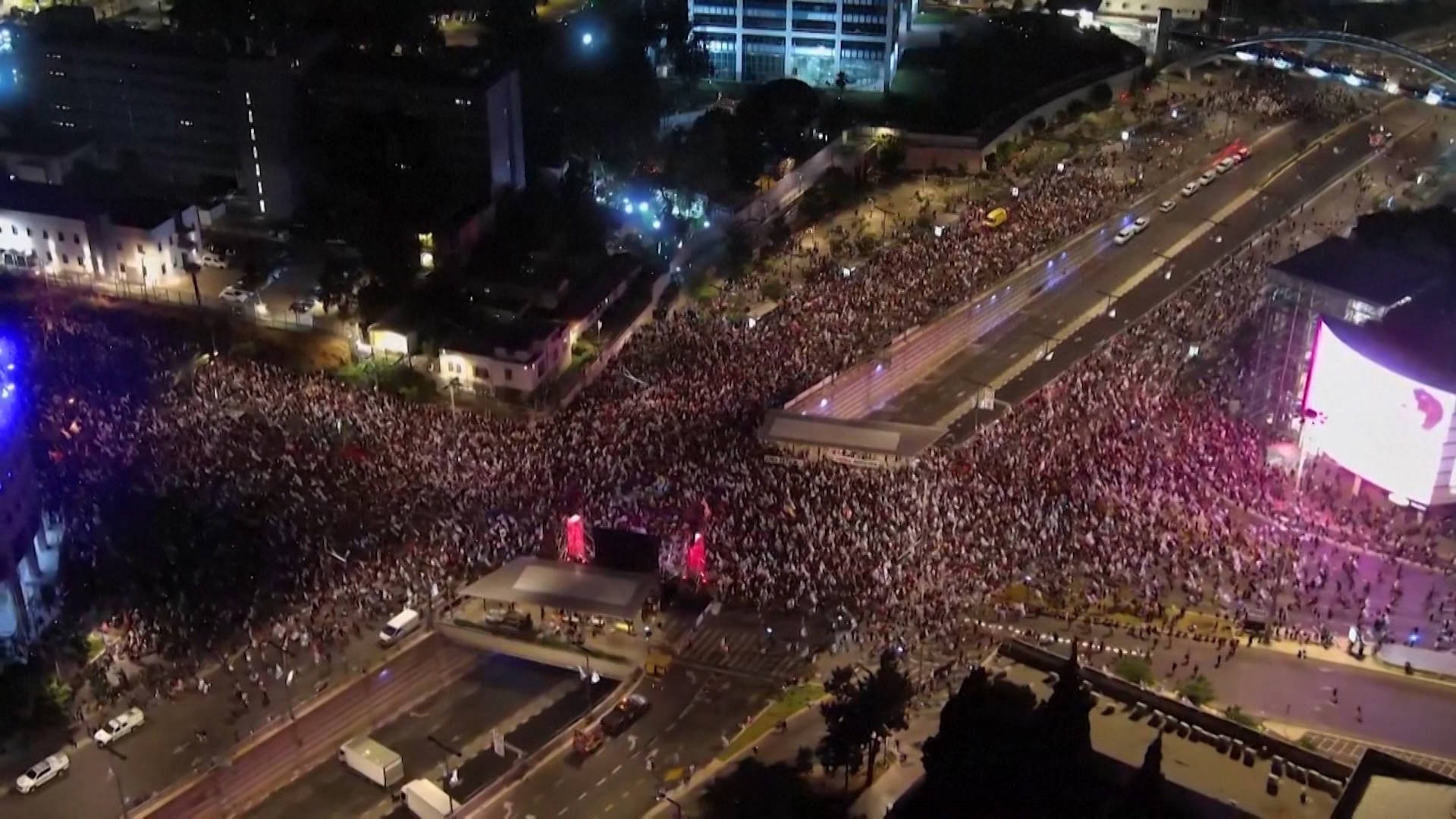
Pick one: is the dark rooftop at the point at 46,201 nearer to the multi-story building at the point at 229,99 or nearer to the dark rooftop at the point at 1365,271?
the multi-story building at the point at 229,99

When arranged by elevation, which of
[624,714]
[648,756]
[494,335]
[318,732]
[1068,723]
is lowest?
[318,732]

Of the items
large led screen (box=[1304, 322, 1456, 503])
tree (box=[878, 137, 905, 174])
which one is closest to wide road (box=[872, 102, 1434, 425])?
large led screen (box=[1304, 322, 1456, 503])

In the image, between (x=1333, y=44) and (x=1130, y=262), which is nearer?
(x=1130, y=262)

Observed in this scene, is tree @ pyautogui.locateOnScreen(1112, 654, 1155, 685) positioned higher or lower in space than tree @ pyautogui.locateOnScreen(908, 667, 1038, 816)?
lower

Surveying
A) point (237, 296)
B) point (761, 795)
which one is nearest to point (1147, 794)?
point (761, 795)

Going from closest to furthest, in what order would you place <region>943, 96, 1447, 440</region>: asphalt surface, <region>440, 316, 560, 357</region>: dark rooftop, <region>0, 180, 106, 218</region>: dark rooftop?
<region>440, 316, 560, 357</region>: dark rooftop < <region>943, 96, 1447, 440</region>: asphalt surface < <region>0, 180, 106, 218</region>: dark rooftop

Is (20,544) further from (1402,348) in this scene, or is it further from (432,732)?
(1402,348)

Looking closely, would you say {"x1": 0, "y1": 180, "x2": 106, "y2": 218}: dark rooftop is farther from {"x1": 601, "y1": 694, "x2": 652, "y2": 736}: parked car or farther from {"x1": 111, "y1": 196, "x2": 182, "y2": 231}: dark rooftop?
{"x1": 601, "y1": 694, "x2": 652, "y2": 736}: parked car

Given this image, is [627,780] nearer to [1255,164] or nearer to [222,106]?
[222,106]
